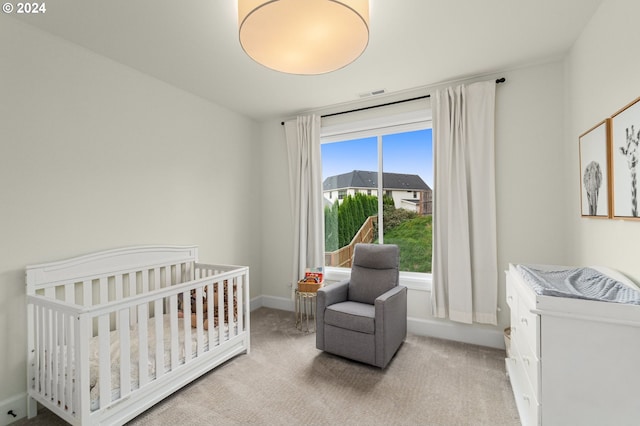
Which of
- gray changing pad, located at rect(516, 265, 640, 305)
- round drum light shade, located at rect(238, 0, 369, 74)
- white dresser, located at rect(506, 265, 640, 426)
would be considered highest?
round drum light shade, located at rect(238, 0, 369, 74)

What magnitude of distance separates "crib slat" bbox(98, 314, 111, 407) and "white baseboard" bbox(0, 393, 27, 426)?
0.76m

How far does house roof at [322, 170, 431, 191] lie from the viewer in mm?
3463

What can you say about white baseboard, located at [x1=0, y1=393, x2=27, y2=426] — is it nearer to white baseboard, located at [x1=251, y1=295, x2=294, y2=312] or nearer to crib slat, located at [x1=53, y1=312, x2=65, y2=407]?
crib slat, located at [x1=53, y1=312, x2=65, y2=407]

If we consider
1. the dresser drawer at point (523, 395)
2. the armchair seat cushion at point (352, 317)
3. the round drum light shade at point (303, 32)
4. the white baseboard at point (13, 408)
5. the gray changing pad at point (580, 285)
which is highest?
the round drum light shade at point (303, 32)

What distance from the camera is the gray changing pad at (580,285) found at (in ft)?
4.38

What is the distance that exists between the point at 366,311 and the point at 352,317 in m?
0.15

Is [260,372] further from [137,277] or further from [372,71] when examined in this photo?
[372,71]

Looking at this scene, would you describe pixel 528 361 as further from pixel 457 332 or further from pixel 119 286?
pixel 119 286

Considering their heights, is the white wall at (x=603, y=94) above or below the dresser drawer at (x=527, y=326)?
above

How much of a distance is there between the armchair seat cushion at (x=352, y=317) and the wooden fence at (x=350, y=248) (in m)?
1.09

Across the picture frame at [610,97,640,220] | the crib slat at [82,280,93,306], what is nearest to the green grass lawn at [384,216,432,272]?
the picture frame at [610,97,640,220]

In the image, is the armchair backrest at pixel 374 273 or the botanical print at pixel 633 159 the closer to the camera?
the botanical print at pixel 633 159

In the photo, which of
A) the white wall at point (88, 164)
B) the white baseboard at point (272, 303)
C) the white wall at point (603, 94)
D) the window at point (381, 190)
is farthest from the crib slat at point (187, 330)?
the white wall at point (603, 94)

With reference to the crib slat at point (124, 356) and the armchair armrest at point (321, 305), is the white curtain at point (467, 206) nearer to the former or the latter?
the armchair armrest at point (321, 305)
